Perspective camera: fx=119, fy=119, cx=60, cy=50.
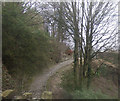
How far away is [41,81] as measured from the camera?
292 centimetres

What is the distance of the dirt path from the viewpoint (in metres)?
2.61

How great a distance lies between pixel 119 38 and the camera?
316 cm

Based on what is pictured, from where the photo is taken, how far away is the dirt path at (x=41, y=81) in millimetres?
2609

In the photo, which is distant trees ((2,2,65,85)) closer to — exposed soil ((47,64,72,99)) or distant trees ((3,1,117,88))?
distant trees ((3,1,117,88))

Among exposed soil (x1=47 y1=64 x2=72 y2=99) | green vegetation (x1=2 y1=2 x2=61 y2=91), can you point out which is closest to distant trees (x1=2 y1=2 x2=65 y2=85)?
green vegetation (x1=2 y1=2 x2=61 y2=91)

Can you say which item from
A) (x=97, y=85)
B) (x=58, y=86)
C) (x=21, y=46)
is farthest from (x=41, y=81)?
(x=97, y=85)

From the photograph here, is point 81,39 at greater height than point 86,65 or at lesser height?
greater

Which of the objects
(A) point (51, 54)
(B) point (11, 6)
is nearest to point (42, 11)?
Result: (B) point (11, 6)

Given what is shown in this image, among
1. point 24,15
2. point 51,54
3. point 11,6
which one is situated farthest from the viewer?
point 51,54

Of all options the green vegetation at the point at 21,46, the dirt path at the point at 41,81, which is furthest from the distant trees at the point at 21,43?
the dirt path at the point at 41,81

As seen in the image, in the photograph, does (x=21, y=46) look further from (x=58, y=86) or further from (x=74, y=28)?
(x=74, y=28)

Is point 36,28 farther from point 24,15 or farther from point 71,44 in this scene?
point 71,44

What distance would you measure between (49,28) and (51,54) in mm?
785

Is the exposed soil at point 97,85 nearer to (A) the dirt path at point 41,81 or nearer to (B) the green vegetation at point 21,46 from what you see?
(A) the dirt path at point 41,81
